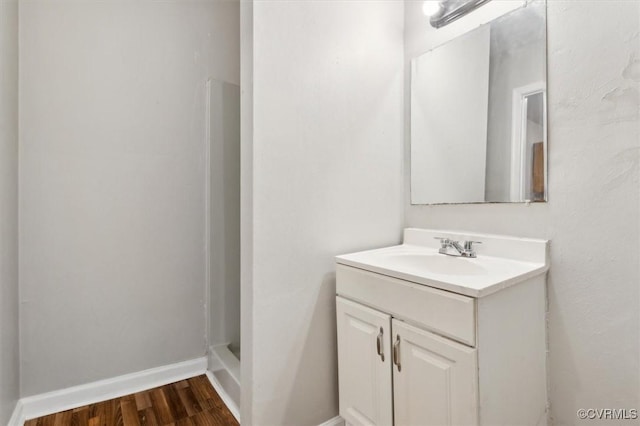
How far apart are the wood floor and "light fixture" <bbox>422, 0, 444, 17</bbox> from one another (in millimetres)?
2242

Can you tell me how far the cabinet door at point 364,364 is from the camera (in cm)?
110

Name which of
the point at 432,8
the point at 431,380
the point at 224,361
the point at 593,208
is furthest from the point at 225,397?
the point at 432,8

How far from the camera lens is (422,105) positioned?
1590 millimetres

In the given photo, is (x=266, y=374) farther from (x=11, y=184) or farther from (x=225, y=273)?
(x=11, y=184)

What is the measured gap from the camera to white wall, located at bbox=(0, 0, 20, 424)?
1.23 meters

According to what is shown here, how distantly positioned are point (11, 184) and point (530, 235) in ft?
7.41

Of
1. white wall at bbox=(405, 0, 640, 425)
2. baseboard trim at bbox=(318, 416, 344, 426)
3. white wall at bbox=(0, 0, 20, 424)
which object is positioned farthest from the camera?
baseboard trim at bbox=(318, 416, 344, 426)

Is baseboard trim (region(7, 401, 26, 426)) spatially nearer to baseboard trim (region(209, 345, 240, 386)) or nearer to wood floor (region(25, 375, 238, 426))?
wood floor (region(25, 375, 238, 426))

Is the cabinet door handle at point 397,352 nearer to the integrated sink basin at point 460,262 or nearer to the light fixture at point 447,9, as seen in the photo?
the integrated sink basin at point 460,262

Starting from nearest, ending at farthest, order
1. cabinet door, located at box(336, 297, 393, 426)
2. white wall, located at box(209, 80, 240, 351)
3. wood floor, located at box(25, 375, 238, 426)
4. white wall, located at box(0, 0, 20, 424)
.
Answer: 1. cabinet door, located at box(336, 297, 393, 426)
2. white wall, located at box(0, 0, 20, 424)
3. wood floor, located at box(25, 375, 238, 426)
4. white wall, located at box(209, 80, 240, 351)

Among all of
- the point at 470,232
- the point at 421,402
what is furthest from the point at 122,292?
the point at 470,232

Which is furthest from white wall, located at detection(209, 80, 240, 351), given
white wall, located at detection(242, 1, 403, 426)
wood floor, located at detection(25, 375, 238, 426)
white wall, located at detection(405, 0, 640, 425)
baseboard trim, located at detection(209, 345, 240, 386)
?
white wall, located at detection(405, 0, 640, 425)

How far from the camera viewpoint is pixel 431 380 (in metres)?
0.96

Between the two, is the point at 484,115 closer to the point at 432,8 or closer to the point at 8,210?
the point at 432,8
